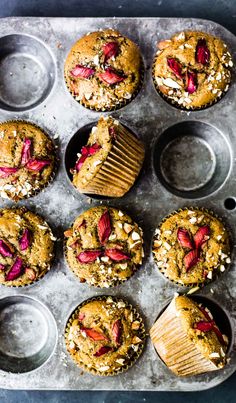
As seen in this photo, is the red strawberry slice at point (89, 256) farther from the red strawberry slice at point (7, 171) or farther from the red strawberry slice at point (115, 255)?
the red strawberry slice at point (7, 171)

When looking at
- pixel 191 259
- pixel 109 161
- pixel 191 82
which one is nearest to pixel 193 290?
pixel 191 259

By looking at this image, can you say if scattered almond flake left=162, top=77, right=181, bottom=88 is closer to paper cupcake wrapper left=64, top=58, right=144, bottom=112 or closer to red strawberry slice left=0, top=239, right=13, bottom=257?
paper cupcake wrapper left=64, top=58, right=144, bottom=112

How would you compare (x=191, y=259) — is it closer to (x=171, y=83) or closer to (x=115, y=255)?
(x=115, y=255)

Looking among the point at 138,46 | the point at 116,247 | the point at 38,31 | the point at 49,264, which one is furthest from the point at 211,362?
the point at 38,31

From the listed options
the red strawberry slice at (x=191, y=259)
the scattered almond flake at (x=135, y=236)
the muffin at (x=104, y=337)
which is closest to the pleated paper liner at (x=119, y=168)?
the scattered almond flake at (x=135, y=236)

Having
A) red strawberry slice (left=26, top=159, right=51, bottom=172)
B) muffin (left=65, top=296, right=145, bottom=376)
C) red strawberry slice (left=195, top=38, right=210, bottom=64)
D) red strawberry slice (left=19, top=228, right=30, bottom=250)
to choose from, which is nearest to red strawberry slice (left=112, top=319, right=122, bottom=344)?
muffin (left=65, top=296, right=145, bottom=376)

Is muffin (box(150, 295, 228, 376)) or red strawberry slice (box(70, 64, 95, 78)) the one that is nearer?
muffin (box(150, 295, 228, 376))
